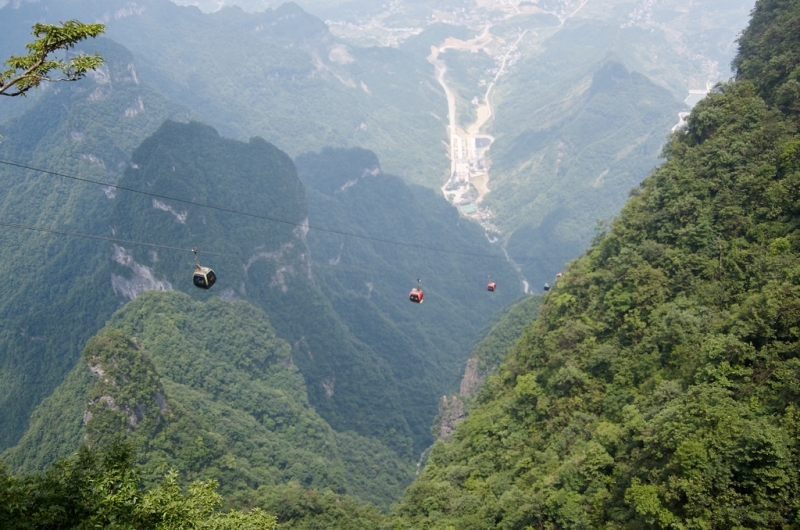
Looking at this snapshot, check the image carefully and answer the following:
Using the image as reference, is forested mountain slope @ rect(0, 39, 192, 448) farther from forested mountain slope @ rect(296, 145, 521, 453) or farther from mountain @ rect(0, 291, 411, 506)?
forested mountain slope @ rect(296, 145, 521, 453)

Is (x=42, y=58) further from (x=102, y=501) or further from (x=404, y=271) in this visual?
(x=404, y=271)

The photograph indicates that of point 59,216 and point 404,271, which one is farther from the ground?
point 59,216

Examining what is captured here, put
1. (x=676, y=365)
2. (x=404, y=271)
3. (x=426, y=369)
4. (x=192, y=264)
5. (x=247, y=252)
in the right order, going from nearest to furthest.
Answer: (x=676, y=365) < (x=192, y=264) < (x=247, y=252) < (x=426, y=369) < (x=404, y=271)

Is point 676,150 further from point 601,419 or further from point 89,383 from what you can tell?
point 89,383

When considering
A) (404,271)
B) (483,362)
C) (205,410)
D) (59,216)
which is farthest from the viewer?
(404,271)

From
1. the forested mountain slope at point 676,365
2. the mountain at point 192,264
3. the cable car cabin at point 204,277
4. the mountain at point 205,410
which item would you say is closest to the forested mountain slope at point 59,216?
the mountain at point 192,264

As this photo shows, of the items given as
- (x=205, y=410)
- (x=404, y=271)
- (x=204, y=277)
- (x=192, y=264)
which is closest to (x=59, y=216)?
(x=192, y=264)

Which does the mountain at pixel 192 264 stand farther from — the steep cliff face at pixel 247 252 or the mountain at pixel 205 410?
the mountain at pixel 205 410
